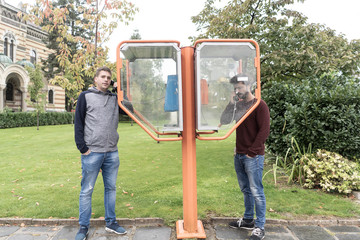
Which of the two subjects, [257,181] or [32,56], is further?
[32,56]

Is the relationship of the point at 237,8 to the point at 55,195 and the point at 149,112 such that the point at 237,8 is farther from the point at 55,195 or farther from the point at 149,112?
the point at 55,195

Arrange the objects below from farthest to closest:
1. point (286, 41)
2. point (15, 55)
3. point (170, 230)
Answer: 1. point (15, 55)
2. point (286, 41)
3. point (170, 230)

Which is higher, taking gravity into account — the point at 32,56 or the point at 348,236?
the point at 32,56

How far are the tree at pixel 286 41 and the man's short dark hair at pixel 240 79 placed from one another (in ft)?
11.0

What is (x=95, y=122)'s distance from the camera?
9.74 ft

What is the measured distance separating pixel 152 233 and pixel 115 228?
1.48 feet

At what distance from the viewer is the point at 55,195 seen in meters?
4.36

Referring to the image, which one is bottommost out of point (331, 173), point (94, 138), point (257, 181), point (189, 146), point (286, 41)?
point (331, 173)

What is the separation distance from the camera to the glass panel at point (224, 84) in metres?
2.77

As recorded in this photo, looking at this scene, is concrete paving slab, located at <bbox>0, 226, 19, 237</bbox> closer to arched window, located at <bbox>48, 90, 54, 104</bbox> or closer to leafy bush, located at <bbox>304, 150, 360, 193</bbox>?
leafy bush, located at <bbox>304, 150, 360, 193</bbox>

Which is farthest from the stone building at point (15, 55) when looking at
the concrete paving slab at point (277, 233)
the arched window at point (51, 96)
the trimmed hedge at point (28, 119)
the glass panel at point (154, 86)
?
the concrete paving slab at point (277, 233)

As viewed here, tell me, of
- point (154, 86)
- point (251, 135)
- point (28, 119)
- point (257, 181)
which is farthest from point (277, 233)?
point (28, 119)

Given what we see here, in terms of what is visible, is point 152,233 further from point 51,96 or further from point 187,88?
point 51,96

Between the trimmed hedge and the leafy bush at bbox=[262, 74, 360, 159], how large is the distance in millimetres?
18261
